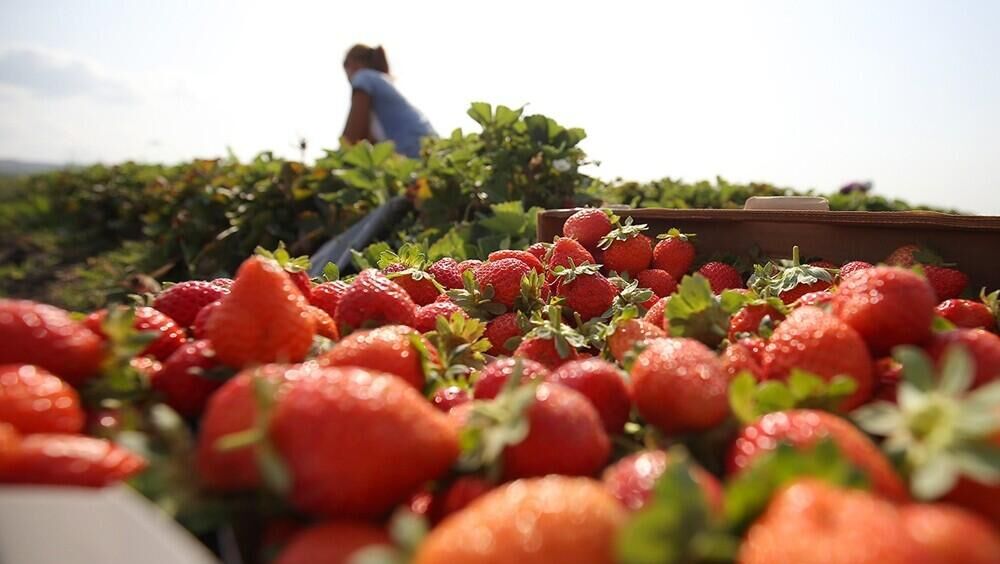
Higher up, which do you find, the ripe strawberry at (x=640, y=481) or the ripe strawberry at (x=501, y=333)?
the ripe strawberry at (x=640, y=481)

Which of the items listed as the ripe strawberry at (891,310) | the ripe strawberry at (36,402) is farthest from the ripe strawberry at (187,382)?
the ripe strawberry at (891,310)

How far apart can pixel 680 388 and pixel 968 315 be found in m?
0.96

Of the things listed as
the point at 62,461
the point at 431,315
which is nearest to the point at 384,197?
the point at 431,315

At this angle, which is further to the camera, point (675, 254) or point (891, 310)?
point (675, 254)

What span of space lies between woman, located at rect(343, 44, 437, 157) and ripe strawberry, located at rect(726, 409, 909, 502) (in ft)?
18.2

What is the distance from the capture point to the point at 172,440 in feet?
2.53

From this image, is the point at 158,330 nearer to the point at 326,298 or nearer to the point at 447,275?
the point at 326,298

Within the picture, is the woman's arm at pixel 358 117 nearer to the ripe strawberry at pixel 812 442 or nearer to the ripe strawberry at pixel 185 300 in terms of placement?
the ripe strawberry at pixel 185 300

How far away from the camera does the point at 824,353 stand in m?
1.06

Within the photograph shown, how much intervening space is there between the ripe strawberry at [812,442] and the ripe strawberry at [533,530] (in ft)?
0.73

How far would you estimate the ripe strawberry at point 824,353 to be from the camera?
105 cm

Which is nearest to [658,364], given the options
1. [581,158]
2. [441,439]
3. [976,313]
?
[441,439]

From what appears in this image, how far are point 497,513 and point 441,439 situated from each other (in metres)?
0.18

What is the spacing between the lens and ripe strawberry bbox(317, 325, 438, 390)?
1.02 m
